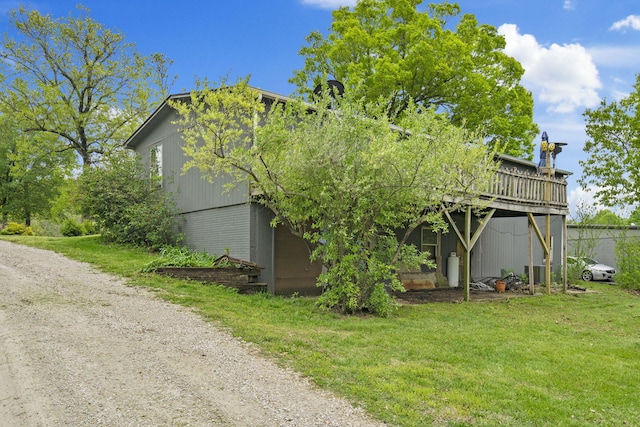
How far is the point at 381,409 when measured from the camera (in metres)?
4.35

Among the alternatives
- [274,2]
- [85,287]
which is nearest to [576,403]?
[85,287]

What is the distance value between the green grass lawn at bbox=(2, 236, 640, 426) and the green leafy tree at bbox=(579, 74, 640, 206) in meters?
13.6

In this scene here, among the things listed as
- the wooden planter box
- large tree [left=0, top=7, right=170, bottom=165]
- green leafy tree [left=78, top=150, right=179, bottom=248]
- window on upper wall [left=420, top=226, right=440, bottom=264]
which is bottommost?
the wooden planter box

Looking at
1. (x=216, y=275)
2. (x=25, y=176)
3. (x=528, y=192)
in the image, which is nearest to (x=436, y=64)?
(x=528, y=192)

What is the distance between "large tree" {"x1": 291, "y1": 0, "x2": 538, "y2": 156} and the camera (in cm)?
2306

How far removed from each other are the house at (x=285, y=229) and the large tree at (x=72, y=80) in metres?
8.25

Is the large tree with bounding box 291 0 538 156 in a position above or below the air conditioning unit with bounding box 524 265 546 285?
above

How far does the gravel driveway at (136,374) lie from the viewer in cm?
409

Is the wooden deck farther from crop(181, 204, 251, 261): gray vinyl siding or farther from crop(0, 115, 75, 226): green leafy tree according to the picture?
crop(0, 115, 75, 226): green leafy tree

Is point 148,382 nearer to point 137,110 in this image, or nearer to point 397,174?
point 397,174

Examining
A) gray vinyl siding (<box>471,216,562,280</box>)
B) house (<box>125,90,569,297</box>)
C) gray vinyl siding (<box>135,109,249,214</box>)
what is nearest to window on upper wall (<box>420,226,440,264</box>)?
house (<box>125,90,569,297</box>)

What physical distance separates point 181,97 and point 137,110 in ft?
48.2

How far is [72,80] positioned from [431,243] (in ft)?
63.7

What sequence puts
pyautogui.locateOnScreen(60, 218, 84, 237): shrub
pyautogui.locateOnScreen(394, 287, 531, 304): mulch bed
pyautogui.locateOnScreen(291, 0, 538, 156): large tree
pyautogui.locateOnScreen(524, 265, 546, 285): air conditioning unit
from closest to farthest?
1. pyautogui.locateOnScreen(394, 287, 531, 304): mulch bed
2. pyautogui.locateOnScreen(524, 265, 546, 285): air conditioning unit
3. pyautogui.locateOnScreen(291, 0, 538, 156): large tree
4. pyautogui.locateOnScreen(60, 218, 84, 237): shrub
